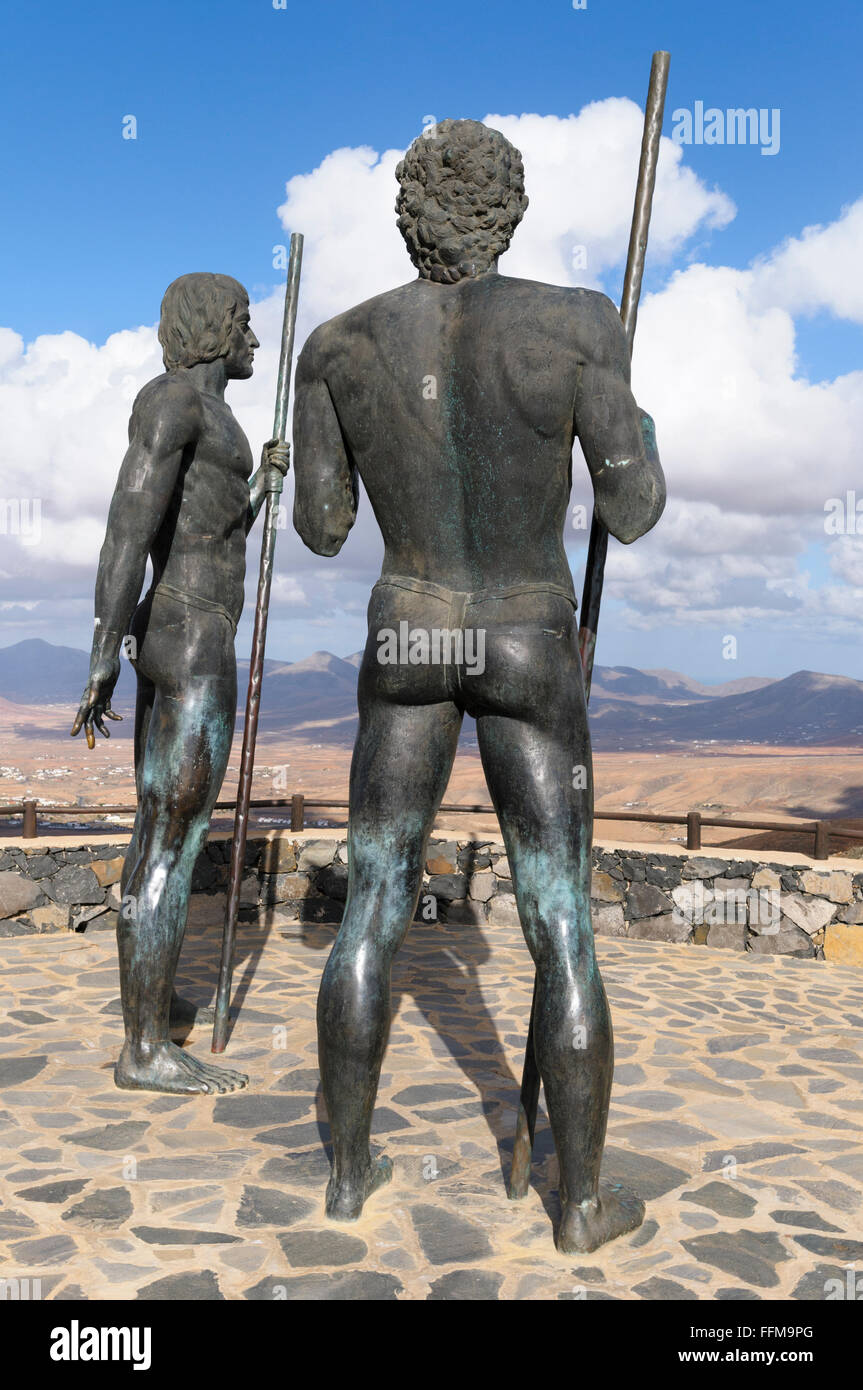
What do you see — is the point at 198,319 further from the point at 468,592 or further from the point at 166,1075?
the point at 166,1075

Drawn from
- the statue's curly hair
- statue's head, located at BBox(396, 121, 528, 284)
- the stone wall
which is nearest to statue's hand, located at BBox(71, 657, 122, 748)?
the statue's curly hair

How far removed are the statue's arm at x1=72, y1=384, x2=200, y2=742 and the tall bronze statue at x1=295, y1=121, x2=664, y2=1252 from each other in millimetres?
1081

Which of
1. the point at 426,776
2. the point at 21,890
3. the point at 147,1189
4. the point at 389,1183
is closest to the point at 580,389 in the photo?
the point at 426,776

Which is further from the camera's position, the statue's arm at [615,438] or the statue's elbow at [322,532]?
the statue's elbow at [322,532]

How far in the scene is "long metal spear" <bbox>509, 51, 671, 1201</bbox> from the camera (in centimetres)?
274

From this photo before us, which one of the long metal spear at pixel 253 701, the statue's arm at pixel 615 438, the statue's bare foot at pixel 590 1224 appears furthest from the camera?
the long metal spear at pixel 253 701

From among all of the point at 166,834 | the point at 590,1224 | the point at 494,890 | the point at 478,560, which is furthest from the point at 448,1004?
the point at 478,560

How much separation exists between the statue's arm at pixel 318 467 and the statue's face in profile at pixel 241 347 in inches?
57.5

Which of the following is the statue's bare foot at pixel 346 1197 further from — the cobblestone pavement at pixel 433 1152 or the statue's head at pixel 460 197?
the statue's head at pixel 460 197

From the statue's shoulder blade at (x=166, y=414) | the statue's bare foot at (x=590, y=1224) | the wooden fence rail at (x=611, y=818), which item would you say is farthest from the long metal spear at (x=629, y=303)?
the wooden fence rail at (x=611, y=818)

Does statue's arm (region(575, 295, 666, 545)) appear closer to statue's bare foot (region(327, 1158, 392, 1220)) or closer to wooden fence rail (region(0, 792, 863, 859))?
statue's bare foot (region(327, 1158, 392, 1220))

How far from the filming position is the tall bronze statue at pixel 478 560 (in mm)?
2434

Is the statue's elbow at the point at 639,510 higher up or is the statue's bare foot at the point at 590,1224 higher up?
the statue's elbow at the point at 639,510

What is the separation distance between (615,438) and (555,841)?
0.93 metres
